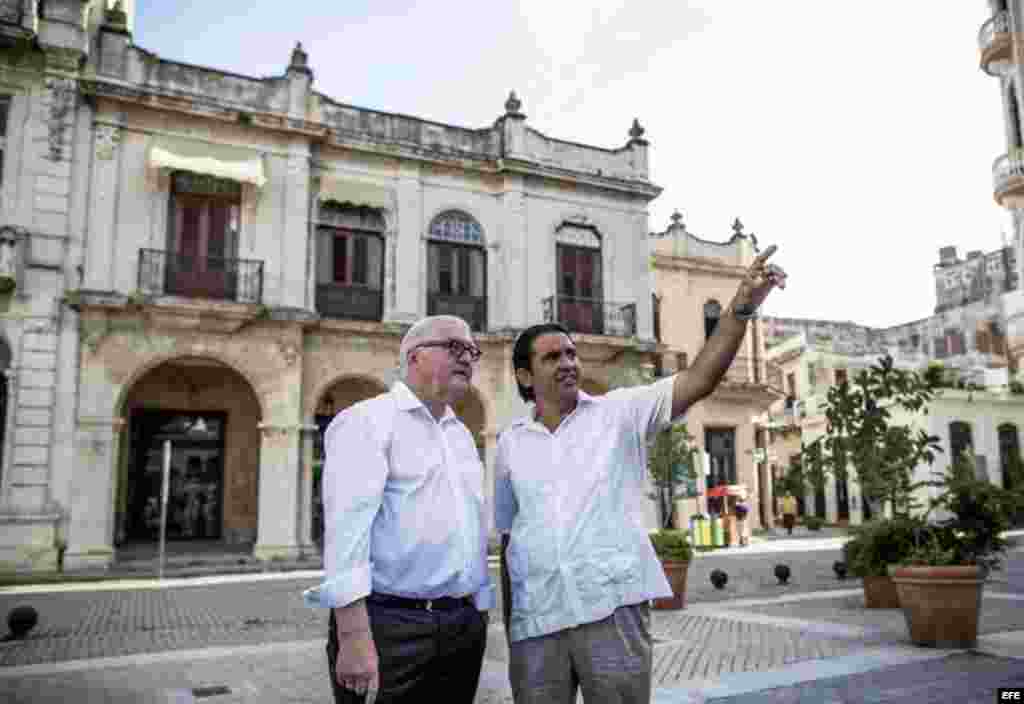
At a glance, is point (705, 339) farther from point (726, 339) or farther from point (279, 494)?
point (726, 339)

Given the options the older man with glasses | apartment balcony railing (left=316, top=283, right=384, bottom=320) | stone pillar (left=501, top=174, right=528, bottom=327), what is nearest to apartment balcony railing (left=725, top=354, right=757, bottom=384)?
stone pillar (left=501, top=174, right=528, bottom=327)

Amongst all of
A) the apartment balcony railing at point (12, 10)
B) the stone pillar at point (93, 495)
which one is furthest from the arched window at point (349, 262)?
the apartment balcony railing at point (12, 10)

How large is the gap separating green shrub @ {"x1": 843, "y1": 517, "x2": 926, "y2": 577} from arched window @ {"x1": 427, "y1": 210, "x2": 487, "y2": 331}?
1162cm

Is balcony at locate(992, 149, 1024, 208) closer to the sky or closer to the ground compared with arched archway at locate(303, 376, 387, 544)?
closer to the sky

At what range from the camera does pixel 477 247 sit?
2002 cm

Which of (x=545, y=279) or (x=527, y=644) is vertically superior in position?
(x=545, y=279)

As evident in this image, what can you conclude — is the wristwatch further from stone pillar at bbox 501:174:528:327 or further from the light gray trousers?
stone pillar at bbox 501:174:528:327

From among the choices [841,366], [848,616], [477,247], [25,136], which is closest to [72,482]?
[25,136]

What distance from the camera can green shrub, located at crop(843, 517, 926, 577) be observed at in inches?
329

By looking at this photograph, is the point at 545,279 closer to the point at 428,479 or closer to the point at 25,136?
the point at 25,136

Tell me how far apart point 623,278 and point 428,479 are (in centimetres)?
1949

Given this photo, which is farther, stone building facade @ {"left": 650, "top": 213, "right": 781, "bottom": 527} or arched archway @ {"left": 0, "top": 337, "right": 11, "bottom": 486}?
stone building facade @ {"left": 650, "top": 213, "right": 781, "bottom": 527}

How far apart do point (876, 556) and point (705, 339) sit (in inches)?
668

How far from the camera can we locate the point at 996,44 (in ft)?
62.1
